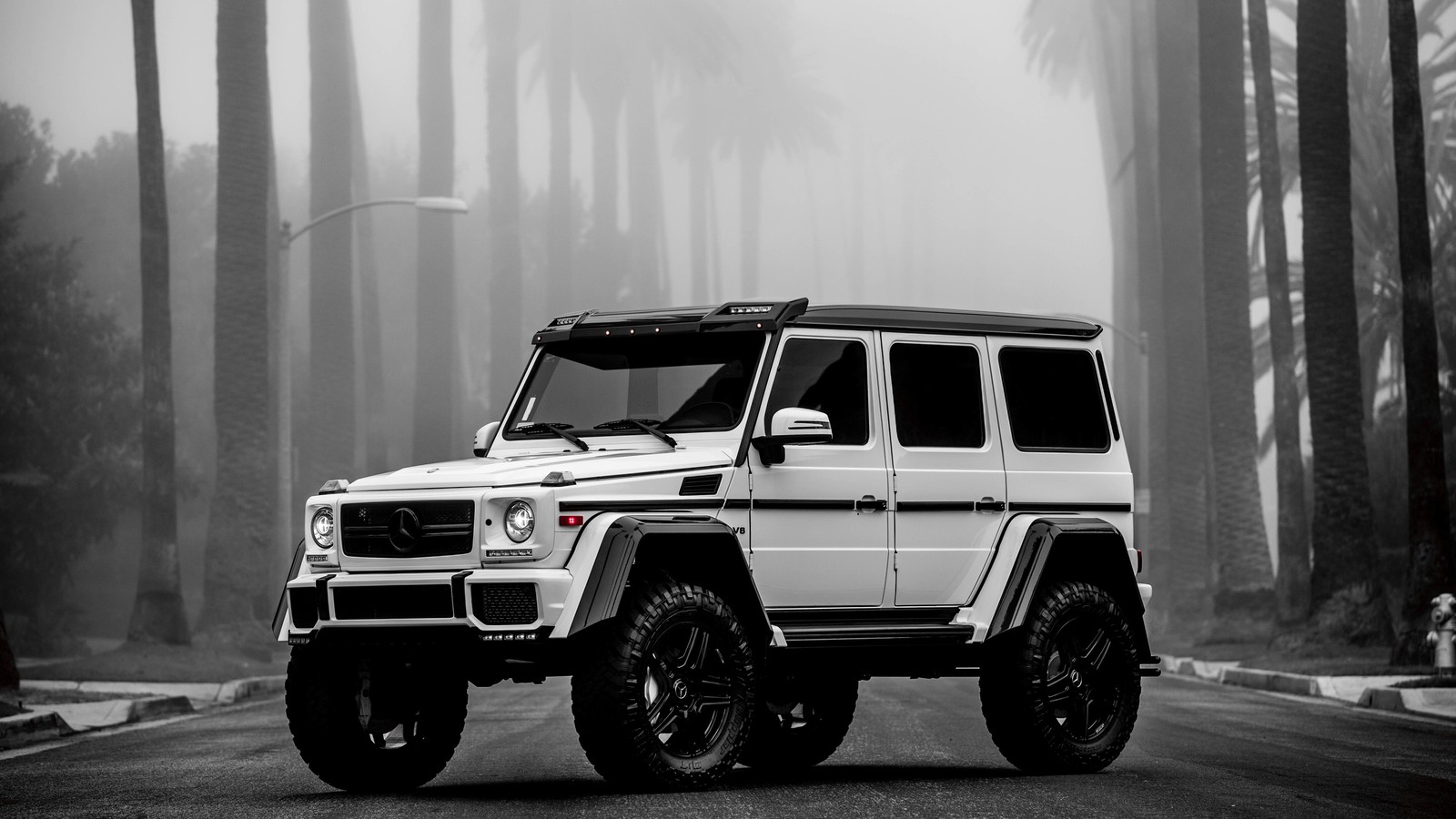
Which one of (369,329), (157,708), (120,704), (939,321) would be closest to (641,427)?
(939,321)

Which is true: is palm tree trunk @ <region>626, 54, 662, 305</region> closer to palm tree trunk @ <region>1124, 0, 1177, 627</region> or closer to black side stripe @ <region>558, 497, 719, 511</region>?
palm tree trunk @ <region>1124, 0, 1177, 627</region>

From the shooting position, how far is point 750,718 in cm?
1068

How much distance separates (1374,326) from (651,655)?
42.5 metres

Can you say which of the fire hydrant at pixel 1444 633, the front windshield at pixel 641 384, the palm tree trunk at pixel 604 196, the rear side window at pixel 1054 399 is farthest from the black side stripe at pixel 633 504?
the palm tree trunk at pixel 604 196

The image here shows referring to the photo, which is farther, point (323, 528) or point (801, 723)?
point (801, 723)

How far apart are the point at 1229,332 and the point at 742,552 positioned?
2777 centimetres

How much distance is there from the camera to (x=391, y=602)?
411 inches

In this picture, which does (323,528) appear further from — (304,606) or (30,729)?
(30,729)

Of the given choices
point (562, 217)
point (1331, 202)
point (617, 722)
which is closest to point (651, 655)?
point (617, 722)

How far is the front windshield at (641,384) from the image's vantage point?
1148 cm

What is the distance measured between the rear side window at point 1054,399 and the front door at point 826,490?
3.67 feet

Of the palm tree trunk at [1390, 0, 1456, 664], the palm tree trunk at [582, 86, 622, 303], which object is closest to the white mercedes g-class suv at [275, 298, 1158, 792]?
the palm tree trunk at [1390, 0, 1456, 664]

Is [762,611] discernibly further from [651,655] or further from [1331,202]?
[1331,202]

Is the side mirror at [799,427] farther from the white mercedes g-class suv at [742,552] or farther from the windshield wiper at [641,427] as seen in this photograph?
the windshield wiper at [641,427]
